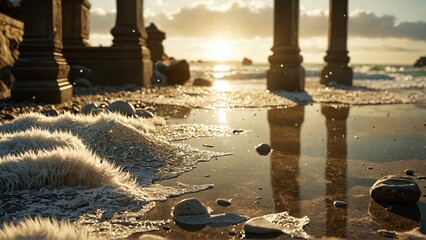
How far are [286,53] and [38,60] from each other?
19.9 feet

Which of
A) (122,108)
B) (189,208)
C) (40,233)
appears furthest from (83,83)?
(40,233)

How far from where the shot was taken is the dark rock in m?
15.6

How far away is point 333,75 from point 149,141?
1161 centimetres

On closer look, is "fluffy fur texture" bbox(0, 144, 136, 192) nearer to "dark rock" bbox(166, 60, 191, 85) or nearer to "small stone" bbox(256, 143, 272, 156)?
"small stone" bbox(256, 143, 272, 156)

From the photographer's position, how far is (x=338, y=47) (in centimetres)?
1374

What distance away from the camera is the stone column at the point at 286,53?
10594 millimetres

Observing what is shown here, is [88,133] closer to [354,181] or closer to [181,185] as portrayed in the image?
[181,185]

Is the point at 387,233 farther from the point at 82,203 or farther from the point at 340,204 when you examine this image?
the point at 82,203

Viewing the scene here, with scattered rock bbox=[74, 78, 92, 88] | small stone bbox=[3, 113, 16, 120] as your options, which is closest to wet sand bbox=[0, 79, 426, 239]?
small stone bbox=[3, 113, 16, 120]

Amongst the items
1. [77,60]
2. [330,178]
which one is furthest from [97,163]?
[77,60]

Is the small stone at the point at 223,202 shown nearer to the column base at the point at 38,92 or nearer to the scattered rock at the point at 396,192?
the scattered rock at the point at 396,192

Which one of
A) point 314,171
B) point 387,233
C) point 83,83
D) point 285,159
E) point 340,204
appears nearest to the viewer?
point 387,233

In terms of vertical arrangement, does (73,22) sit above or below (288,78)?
above

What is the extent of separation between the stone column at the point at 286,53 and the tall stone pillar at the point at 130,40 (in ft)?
11.5
